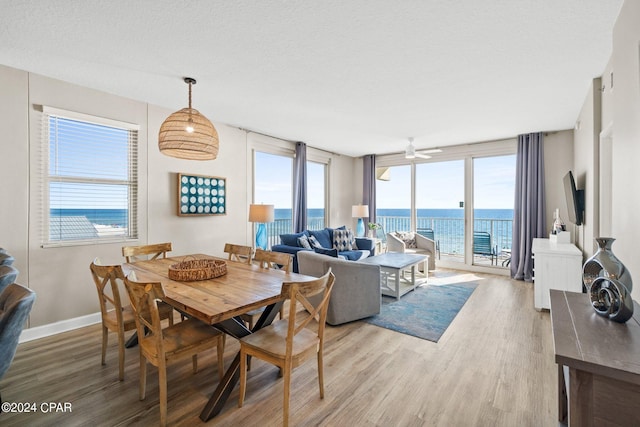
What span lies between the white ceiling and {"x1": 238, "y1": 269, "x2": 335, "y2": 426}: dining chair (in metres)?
1.83

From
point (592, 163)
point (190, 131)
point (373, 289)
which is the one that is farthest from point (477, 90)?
point (190, 131)

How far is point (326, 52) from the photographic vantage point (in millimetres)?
2404

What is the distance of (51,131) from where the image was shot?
9.62 ft

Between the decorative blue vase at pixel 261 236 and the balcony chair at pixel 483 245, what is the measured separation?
423 centimetres

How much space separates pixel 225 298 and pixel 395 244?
4.40 metres

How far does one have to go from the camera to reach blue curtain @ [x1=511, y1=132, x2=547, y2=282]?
4957mm

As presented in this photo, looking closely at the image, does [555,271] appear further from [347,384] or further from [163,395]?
[163,395]

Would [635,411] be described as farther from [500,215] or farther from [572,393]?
[500,215]

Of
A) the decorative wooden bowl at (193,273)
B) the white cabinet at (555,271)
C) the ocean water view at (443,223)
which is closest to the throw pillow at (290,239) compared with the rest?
the ocean water view at (443,223)

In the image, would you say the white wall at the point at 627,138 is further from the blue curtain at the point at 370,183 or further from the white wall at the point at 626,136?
the blue curtain at the point at 370,183

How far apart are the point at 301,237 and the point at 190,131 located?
9.58 feet

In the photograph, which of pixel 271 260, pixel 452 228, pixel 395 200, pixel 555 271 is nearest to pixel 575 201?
pixel 555 271

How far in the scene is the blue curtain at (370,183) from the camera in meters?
7.09

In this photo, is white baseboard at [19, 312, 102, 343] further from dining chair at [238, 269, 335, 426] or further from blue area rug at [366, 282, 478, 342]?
blue area rug at [366, 282, 478, 342]
